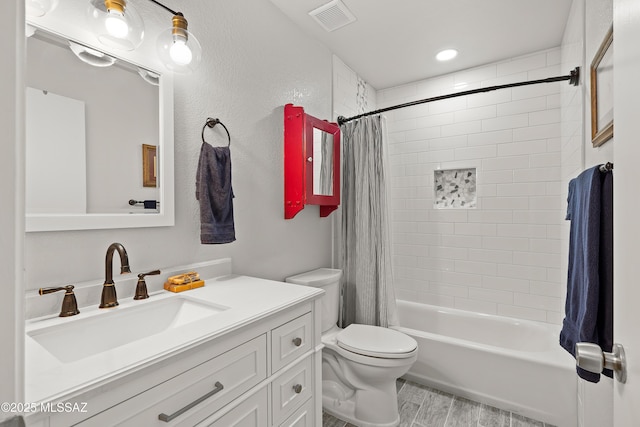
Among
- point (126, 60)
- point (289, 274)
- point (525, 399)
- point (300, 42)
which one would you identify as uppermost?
point (300, 42)

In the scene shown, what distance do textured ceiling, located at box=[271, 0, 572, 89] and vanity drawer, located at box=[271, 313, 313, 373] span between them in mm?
1833

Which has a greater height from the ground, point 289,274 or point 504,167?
point 504,167

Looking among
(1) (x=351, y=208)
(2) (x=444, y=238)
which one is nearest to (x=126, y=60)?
(1) (x=351, y=208)

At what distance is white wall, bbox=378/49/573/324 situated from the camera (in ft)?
7.70

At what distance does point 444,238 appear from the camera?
2.76m

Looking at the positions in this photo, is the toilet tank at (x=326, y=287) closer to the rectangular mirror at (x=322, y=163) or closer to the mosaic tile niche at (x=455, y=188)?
the rectangular mirror at (x=322, y=163)

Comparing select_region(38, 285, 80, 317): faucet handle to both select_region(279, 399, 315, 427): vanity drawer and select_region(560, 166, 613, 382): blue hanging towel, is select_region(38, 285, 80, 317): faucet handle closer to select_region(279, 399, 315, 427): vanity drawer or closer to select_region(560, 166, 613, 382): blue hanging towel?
select_region(279, 399, 315, 427): vanity drawer

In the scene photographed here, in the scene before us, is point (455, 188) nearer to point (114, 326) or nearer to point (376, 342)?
point (376, 342)

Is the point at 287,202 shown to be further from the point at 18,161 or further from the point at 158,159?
the point at 18,161

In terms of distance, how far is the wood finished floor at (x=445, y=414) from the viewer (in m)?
1.79

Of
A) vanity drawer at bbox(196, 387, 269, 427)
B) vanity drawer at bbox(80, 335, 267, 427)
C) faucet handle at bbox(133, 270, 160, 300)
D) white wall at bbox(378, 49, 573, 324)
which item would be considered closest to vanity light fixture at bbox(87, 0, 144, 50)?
faucet handle at bbox(133, 270, 160, 300)

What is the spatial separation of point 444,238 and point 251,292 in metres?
2.07

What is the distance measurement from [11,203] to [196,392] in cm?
69

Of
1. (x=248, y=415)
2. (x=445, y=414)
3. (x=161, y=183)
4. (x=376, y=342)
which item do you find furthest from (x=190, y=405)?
(x=445, y=414)
